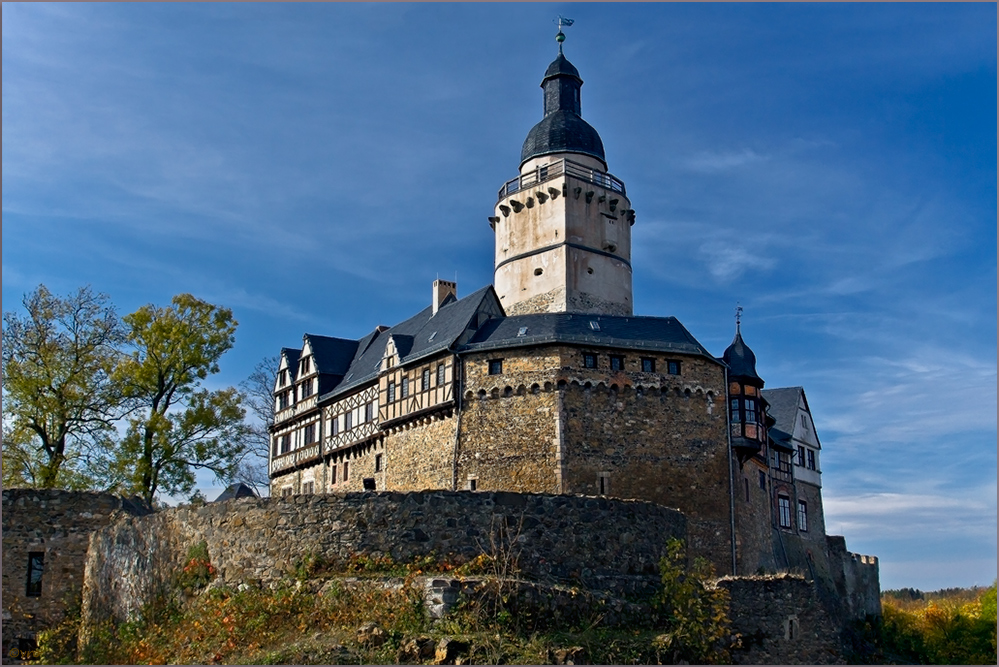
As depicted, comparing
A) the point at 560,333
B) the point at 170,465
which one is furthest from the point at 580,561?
the point at 170,465

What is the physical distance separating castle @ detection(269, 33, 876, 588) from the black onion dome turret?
82mm

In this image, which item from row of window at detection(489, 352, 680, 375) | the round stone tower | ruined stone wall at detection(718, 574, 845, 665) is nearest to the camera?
ruined stone wall at detection(718, 574, 845, 665)

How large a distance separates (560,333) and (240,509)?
16035 mm

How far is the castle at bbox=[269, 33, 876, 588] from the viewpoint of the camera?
32656mm

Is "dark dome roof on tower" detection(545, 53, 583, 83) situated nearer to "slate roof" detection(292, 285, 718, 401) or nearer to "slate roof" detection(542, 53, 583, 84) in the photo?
"slate roof" detection(542, 53, 583, 84)

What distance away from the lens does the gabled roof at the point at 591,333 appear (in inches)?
1316

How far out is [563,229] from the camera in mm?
38906

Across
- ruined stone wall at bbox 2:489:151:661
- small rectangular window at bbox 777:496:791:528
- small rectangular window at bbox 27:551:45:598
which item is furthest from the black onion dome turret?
small rectangular window at bbox 27:551:45:598

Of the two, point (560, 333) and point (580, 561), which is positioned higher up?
point (560, 333)

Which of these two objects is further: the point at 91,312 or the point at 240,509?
the point at 91,312

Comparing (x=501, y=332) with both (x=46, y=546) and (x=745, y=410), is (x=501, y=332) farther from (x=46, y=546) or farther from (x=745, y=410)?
(x=46, y=546)

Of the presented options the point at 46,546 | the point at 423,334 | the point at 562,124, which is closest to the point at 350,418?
the point at 423,334

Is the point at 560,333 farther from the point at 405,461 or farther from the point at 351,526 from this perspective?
the point at 351,526

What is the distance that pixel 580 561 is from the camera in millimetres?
19078
